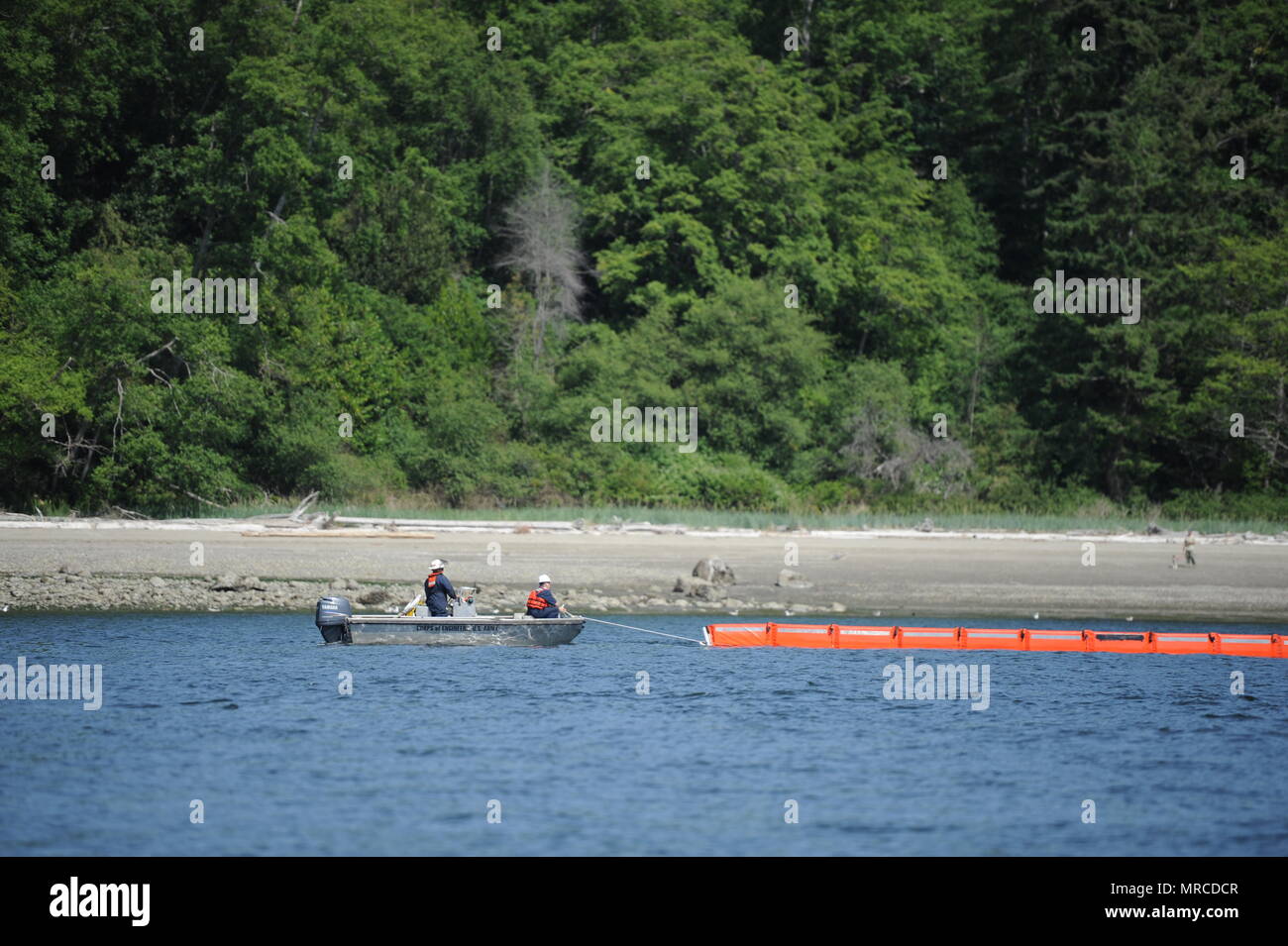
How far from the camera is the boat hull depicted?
85.2 ft

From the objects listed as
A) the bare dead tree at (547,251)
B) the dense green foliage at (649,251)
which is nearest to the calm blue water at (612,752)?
the dense green foliage at (649,251)

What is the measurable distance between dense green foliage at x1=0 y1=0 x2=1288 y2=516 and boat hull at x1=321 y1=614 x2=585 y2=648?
15.5 metres

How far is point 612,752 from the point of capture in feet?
66.4

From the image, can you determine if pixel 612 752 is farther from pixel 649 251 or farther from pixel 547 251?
pixel 649 251

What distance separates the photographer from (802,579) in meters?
33.6

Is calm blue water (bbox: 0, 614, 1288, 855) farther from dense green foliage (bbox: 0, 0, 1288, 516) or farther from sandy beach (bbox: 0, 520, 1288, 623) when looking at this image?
dense green foliage (bbox: 0, 0, 1288, 516)

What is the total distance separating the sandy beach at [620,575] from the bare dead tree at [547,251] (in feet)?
60.4

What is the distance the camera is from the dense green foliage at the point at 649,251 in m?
43.2

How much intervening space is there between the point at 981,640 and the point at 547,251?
30.3 meters

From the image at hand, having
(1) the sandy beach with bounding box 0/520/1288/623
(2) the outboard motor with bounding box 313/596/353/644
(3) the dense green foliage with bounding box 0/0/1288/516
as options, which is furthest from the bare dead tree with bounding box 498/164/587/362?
(2) the outboard motor with bounding box 313/596/353/644

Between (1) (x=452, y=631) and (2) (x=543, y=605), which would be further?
(2) (x=543, y=605)

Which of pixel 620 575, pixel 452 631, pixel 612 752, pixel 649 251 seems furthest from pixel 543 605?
pixel 649 251
